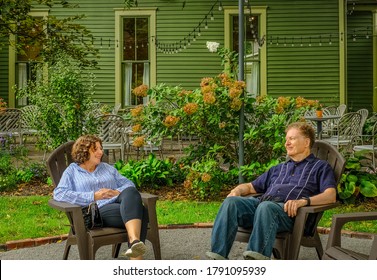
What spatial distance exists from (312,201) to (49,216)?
2.74 metres

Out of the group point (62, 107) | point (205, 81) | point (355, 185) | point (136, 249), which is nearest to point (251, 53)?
point (62, 107)

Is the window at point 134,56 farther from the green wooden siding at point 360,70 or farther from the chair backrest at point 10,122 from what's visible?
the green wooden siding at point 360,70

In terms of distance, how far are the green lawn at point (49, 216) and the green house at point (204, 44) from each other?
7641 mm

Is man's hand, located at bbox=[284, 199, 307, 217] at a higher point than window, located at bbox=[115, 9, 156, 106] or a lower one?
lower

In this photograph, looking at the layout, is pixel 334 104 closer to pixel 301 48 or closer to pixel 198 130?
pixel 301 48

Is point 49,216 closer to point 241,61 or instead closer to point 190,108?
point 190,108

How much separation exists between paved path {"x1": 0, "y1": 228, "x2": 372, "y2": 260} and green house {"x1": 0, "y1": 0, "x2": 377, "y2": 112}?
29.8ft

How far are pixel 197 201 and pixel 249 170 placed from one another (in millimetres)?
555

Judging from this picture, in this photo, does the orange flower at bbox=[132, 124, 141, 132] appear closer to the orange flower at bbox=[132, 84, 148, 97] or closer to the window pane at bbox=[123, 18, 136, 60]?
the orange flower at bbox=[132, 84, 148, 97]

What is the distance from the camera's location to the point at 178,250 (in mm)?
4582

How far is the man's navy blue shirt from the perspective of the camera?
383 cm

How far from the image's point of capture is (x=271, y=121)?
6.82m

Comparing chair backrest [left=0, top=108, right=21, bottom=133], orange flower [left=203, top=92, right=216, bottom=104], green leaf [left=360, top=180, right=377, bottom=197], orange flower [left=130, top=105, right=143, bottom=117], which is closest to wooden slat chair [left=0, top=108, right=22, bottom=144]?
chair backrest [left=0, top=108, right=21, bottom=133]
